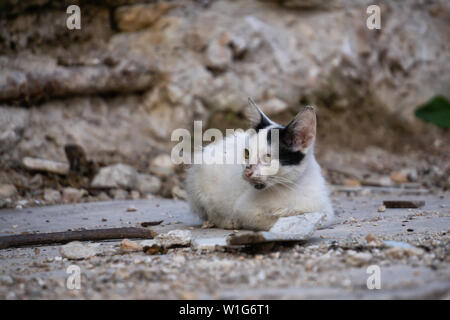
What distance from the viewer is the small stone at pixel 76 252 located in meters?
2.95

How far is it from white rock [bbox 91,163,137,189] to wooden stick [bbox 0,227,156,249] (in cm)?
238

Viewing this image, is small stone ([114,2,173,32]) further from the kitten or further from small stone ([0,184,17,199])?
the kitten

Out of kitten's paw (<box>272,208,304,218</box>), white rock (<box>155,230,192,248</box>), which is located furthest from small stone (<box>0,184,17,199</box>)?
kitten's paw (<box>272,208,304,218</box>)

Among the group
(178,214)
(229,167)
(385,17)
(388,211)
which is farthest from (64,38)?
(385,17)

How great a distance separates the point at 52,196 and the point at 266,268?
3.54 metres

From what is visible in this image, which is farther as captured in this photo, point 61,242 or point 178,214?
point 178,214

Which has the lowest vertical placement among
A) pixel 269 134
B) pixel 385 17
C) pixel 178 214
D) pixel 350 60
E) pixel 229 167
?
pixel 178 214

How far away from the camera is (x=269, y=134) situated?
3.52 m

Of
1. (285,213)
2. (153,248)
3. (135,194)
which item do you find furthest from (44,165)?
(285,213)

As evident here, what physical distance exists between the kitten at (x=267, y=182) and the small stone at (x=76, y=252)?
3.73 feet

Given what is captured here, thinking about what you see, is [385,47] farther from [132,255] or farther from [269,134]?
[132,255]

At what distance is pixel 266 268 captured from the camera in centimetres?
252

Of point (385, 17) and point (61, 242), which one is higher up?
point (385, 17)

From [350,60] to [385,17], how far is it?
105 cm
